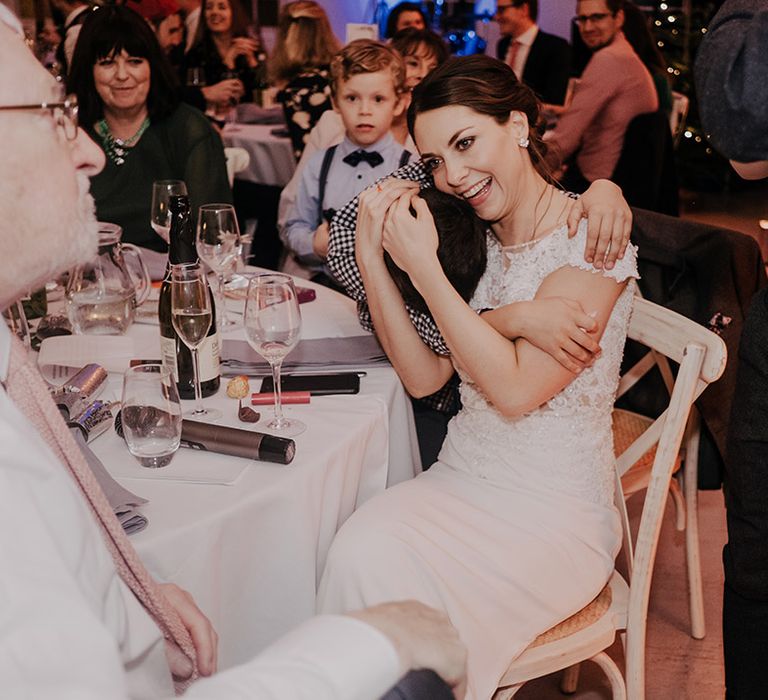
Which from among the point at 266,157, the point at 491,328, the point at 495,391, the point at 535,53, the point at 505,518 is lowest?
the point at 505,518

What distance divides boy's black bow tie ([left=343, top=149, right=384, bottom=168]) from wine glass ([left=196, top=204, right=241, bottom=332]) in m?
1.24

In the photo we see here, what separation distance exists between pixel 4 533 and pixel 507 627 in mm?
1062

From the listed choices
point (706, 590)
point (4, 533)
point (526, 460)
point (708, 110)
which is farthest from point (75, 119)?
point (706, 590)

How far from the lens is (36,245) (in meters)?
1.09

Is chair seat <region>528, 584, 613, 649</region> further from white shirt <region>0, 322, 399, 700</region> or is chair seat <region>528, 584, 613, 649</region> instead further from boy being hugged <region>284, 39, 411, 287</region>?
boy being hugged <region>284, 39, 411, 287</region>

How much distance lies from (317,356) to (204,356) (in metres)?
0.27

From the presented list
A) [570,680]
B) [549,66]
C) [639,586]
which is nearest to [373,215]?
[639,586]

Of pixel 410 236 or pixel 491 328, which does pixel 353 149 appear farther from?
pixel 491 328

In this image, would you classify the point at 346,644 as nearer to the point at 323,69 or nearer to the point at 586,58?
the point at 323,69

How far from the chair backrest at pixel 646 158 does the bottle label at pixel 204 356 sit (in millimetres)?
3440

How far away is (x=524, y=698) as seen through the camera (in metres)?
2.31

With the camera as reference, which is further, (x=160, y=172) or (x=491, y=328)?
(x=160, y=172)

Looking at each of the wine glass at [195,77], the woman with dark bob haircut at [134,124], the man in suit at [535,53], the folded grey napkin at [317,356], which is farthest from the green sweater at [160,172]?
the man in suit at [535,53]

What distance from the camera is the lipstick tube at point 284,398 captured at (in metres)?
1.73
